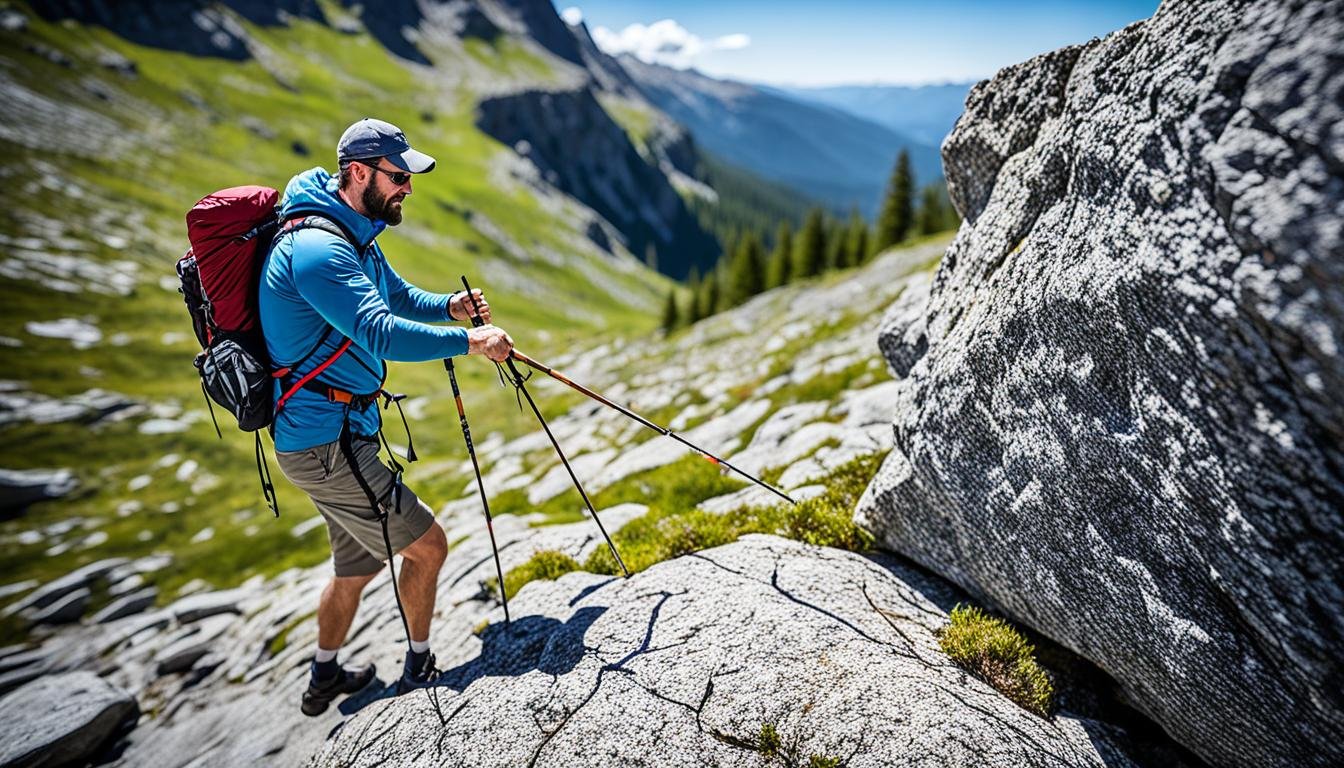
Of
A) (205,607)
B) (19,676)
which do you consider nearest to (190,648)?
(205,607)

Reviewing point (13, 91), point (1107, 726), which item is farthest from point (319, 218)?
point (13, 91)

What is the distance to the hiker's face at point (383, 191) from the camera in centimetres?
580

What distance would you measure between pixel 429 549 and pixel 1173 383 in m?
6.91

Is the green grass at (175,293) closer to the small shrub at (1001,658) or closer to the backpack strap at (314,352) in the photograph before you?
the backpack strap at (314,352)

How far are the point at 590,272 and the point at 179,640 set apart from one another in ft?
502

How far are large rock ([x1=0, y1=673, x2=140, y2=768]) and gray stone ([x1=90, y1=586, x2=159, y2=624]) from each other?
10030 mm

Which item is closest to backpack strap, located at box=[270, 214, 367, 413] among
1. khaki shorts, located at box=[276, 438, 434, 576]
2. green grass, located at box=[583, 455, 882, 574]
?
khaki shorts, located at box=[276, 438, 434, 576]

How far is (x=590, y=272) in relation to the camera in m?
161

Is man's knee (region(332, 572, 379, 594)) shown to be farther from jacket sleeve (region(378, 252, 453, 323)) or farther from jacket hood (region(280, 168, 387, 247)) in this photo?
jacket hood (region(280, 168, 387, 247))

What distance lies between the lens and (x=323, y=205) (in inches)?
220

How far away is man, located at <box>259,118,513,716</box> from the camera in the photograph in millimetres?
5238

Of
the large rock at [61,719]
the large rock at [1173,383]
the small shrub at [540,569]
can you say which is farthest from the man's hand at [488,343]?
the large rock at [61,719]

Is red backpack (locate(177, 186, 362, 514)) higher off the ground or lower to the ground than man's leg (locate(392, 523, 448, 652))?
higher

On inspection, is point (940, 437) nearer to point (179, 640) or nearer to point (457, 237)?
point (179, 640)
